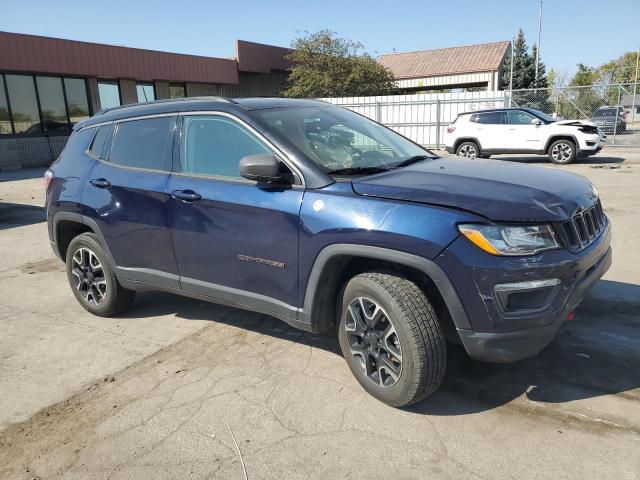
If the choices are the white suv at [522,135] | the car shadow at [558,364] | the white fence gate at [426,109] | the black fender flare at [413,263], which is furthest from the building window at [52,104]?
the black fender flare at [413,263]

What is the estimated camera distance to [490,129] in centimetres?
1538

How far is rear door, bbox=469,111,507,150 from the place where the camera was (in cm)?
1526

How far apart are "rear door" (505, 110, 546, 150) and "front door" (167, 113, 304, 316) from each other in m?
13.3

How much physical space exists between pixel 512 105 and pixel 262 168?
19.1 meters

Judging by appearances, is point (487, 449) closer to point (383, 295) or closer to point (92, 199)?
point (383, 295)

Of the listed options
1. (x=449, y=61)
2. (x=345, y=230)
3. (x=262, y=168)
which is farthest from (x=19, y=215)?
(x=449, y=61)

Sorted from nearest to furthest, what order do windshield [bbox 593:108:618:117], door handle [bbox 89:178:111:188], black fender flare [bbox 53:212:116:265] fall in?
door handle [bbox 89:178:111:188], black fender flare [bbox 53:212:116:265], windshield [bbox 593:108:618:117]

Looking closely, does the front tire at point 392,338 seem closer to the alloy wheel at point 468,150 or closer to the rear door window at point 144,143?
the rear door window at point 144,143

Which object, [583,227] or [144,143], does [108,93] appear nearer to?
[144,143]

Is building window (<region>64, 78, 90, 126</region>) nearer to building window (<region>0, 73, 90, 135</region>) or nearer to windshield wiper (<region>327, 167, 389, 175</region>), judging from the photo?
building window (<region>0, 73, 90, 135</region>)

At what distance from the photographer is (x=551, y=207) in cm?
276

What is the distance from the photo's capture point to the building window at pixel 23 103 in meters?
19.0

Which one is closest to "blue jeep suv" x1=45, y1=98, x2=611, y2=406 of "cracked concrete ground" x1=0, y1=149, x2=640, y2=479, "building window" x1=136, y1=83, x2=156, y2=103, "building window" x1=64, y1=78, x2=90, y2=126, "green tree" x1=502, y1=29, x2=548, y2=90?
"cracked concrete ground" x1=0, y1=149, x2=640, y2=479

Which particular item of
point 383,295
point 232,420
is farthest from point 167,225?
point 383,295
